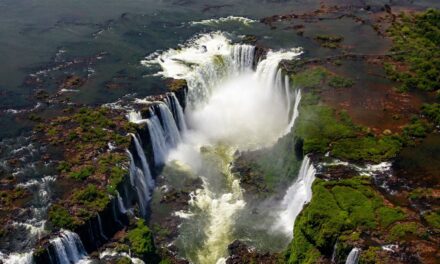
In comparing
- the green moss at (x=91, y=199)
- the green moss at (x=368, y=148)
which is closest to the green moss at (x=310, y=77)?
the green moss at (x=368, y=148)

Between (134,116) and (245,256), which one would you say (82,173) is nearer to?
(134,116)

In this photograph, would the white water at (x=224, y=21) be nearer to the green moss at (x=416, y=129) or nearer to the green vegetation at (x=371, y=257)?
the green moss at (x=416, y=129)

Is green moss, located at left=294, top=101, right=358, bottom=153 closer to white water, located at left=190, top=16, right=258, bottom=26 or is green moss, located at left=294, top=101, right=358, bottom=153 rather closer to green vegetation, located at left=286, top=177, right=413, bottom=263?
green vegetation, located at left=286, top=177, right=413, bottom=263

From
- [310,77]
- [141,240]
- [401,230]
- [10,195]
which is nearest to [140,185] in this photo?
[141,240]

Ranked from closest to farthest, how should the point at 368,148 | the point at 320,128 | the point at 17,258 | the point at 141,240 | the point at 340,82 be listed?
the point at 17,258, the point at 141,240, the point at 368,148, the point at 320,128, the point at 340,82

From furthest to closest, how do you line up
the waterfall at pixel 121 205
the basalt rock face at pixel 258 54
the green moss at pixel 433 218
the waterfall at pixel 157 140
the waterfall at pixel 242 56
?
1. the waterfall at pixel 242 56
2. the basalt rock face at pixel 258 54
3. the waterfall at pixel 157 140
4. the waterfall at pixel 121 205
5. the green moss at pixel 433 218

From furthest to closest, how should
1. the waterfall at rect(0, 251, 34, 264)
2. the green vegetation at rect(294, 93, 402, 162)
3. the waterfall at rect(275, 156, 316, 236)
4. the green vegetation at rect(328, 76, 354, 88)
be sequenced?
1. the green vegetation at rect(328, 76, 354, 88)
2. the green vegetation at rect(294, 93, 402, 162)
3. the waterfall at rect(275, 156, 316, 236)
4. the waterfall at rect(0, 251, 34, 264)

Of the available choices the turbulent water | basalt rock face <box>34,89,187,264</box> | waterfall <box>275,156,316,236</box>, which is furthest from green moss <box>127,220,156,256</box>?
waterfall <box>275,156,316,236</box>
